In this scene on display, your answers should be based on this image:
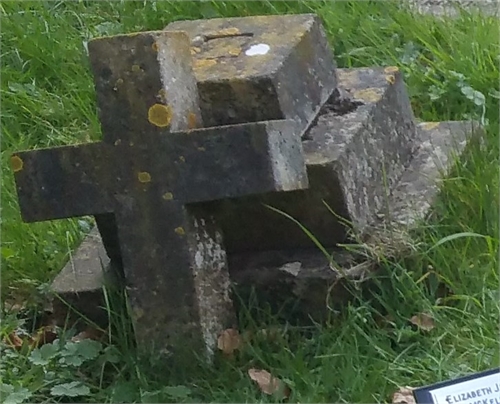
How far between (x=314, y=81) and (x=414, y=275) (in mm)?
584

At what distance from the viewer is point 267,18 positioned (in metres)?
2.91

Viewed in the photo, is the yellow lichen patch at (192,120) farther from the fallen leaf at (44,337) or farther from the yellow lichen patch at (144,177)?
the fallen leaf at (44,337)

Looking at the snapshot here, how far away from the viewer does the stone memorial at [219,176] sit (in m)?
2.33

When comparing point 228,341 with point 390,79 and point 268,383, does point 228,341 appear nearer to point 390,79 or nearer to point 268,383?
point 268,383

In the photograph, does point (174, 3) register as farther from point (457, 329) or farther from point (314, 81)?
point (457, 329)

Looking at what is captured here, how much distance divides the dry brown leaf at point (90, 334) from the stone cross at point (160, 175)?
221mm

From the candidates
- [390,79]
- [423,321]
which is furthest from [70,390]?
[390,79]

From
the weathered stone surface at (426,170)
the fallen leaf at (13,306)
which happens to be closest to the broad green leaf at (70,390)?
the fallen leaf at (13,306)

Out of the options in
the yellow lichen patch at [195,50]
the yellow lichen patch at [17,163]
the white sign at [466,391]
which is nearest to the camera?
the white sign at [466,391]

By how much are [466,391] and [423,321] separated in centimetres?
70

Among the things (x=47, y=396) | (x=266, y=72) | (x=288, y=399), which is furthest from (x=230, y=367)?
(x=266, y=72)

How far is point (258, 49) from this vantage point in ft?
8.83

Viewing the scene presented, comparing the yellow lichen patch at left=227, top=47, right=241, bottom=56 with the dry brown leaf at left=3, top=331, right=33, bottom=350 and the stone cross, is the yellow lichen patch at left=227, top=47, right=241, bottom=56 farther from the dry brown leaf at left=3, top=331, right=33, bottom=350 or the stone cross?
the dry brown leaf at left=3, top=331, right=33, bottom=350

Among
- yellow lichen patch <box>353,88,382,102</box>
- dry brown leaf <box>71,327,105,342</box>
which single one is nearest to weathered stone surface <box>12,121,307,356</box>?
dry brown leaf <box>71,327,105,342</box>
